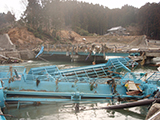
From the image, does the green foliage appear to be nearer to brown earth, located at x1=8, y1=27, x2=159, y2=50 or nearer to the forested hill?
the forested hill

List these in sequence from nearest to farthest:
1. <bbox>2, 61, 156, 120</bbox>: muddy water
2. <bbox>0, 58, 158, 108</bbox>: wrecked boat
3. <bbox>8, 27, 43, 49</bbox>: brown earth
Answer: <bbox>2, 61, 156, 120</bbox>: muddy water
<bbox>0, 58, 158, 108</bbox>: wrecked boat
<bbox>8, 27, 43, 49</bbox>: brown earth

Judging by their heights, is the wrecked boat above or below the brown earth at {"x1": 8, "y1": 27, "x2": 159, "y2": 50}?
below

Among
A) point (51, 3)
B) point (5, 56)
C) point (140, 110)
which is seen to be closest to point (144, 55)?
point (140, 110)

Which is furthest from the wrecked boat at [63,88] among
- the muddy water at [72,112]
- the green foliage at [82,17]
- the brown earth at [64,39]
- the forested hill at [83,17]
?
the forested hill at [83,17]

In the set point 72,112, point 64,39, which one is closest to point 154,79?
point 72,112

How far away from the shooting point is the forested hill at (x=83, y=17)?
5612 cm

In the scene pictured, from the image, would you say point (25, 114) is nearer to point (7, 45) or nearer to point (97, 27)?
point (7, 45)

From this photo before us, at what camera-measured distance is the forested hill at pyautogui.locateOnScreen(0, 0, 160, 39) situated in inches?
2210

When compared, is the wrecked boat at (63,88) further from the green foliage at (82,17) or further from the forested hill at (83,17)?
the forested hill at (83,17)

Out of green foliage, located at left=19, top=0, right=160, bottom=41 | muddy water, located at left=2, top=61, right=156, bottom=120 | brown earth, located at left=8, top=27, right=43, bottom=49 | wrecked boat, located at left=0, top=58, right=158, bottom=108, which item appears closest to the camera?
muddy water, located at left=2, top=61, right=156, bottom=120

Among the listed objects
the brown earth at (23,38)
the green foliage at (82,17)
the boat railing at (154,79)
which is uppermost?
the green foliage at (82,17)

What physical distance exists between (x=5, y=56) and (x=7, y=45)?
8.39 metres

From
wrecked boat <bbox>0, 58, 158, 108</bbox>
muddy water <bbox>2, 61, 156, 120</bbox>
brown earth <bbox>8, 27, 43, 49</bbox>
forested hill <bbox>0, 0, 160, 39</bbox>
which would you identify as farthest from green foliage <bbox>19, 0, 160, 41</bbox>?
muddy water <bbox>2, 61, 156, 120</bbox>

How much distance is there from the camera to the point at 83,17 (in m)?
78.8
